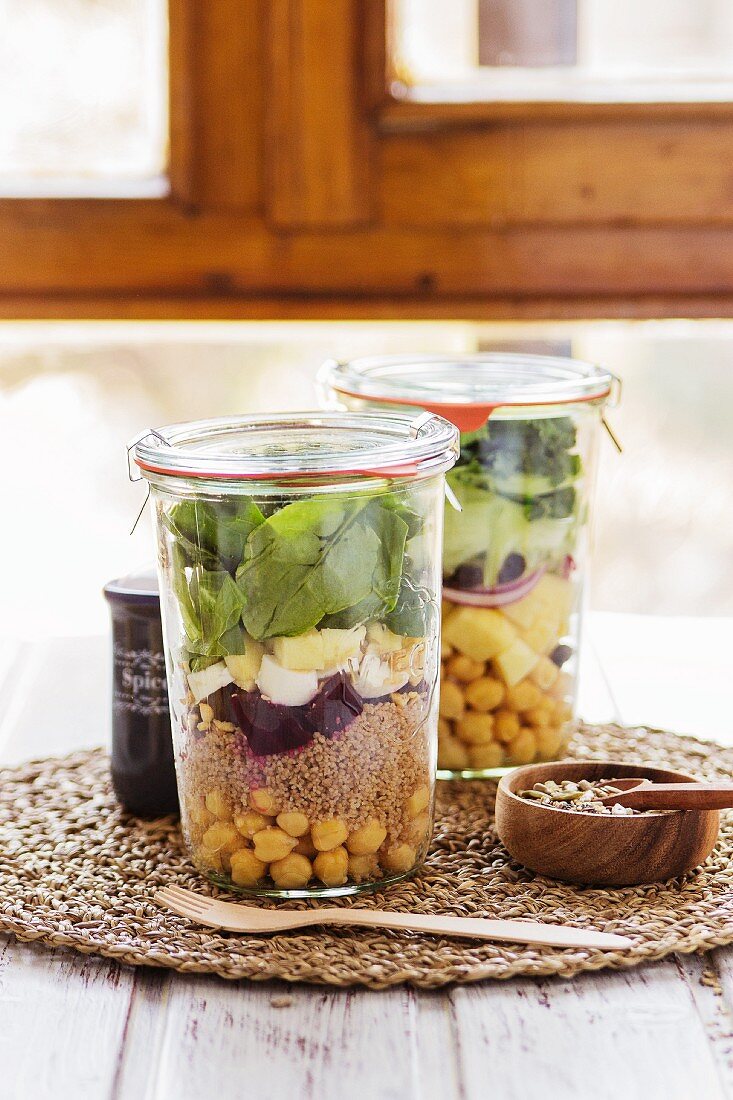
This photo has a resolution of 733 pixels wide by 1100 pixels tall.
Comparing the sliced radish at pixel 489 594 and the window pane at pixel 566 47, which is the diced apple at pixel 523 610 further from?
the window pane at pixel 566 47

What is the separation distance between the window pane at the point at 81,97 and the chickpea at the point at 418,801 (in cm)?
87

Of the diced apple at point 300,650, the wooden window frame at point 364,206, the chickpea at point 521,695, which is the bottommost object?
the chickpea at point 521,695

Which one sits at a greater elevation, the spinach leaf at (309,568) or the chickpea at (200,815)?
the spinach leaf at (309,568)

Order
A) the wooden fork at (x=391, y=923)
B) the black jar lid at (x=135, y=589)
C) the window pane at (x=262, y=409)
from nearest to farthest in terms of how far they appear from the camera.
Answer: the wooden fork at (x=391, y=923) → the black jar lid at (x=135, y=589) → the window pane at (x=262, y=409)

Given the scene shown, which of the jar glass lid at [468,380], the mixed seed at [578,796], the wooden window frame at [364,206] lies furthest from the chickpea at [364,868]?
the wooden window frame at [364,206]

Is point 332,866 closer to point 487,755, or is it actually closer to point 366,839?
point 366,839

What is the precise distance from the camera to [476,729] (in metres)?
1.01

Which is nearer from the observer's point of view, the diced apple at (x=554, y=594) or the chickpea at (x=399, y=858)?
the chickpea at (x=399, y=858)

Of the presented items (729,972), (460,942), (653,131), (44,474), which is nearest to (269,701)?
(460,942)

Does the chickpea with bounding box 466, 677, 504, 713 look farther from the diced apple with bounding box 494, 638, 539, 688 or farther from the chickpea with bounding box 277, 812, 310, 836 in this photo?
the chickpea with bounding box 277, 812, 310, 836

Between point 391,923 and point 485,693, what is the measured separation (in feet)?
0.81

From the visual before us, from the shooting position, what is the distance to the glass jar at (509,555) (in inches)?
38.2

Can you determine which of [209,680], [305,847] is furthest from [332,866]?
[209,680]

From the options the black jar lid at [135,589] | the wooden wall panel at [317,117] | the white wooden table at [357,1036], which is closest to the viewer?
the white wooden table at [357,1036]
